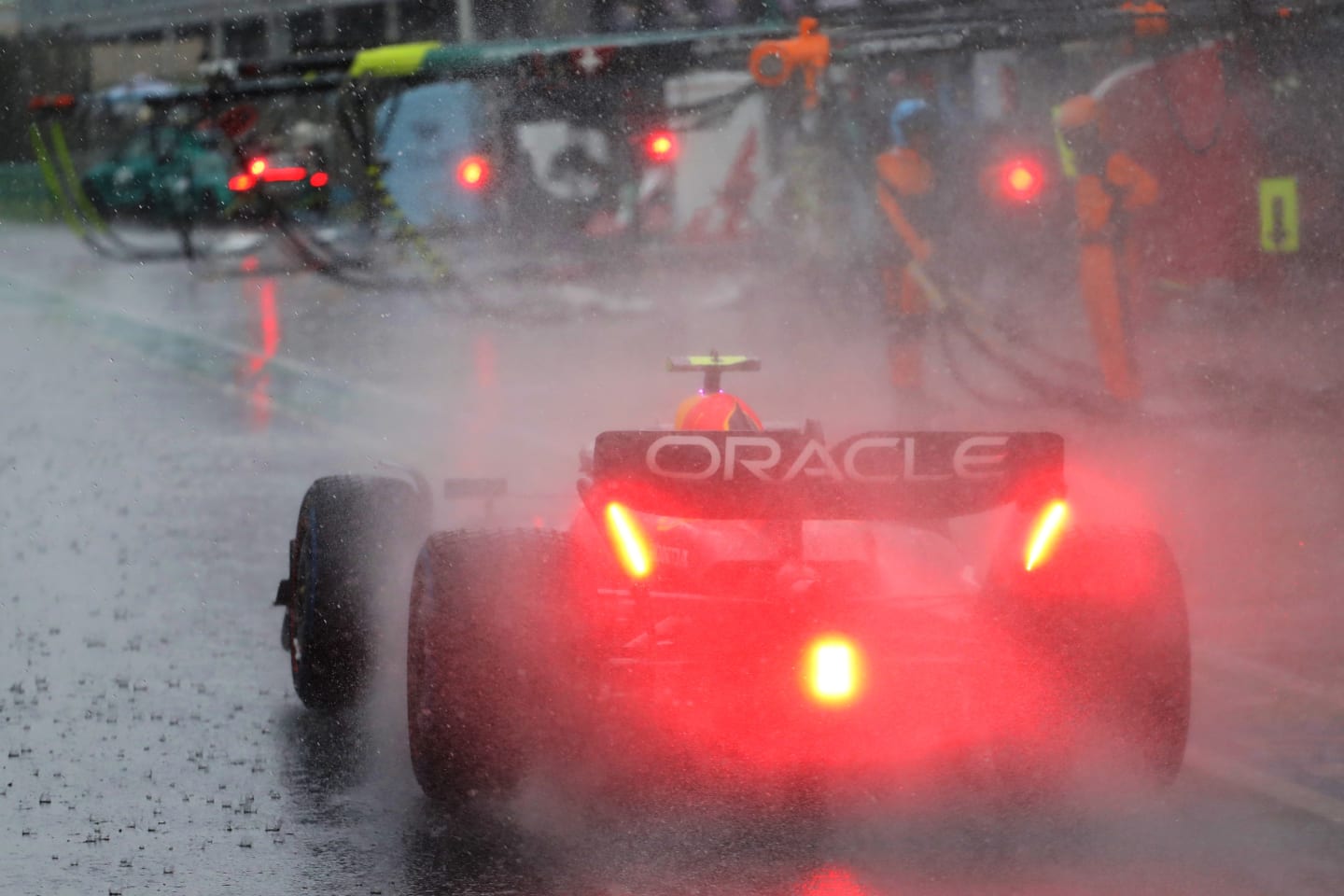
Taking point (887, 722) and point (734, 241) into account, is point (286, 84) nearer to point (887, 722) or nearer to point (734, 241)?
point (734, 241)

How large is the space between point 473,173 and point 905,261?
9.32m

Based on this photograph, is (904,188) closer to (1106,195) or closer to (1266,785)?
(1106,195)

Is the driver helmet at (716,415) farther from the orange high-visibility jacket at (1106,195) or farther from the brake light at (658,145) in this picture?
the brake light at (658,145)

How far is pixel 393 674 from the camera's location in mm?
6867

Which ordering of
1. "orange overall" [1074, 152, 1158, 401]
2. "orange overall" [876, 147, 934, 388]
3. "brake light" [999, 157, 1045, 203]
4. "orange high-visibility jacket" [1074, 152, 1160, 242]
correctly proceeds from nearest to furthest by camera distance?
"orange overall" [876, 147, 934, 388], "orange overall" [1074, 152, 1158, 401], "orange high-visibility jacket" [1074, 152, 1160, 242], "brake light" [999, 157, 1045, 203]

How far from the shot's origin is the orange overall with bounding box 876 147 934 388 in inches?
530

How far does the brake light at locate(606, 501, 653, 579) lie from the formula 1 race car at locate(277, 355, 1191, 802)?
0.17 metres

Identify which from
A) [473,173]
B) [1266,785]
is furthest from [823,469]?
[473,173]

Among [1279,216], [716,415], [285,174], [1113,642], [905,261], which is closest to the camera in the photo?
[1113,642]

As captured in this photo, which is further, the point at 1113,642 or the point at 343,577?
the point at 343,577

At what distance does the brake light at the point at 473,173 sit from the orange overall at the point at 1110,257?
8.71m

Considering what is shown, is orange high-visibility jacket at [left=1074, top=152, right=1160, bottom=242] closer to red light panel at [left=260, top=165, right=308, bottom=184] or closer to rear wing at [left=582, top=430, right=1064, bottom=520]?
rear wing at [left=582, top=430, right=1064, bottom=520]

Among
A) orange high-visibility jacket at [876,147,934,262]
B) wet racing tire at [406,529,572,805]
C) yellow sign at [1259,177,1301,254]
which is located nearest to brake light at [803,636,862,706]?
wet racing tire at [406,529,572,805]

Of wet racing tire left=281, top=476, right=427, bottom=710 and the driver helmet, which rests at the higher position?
the driver helmet
